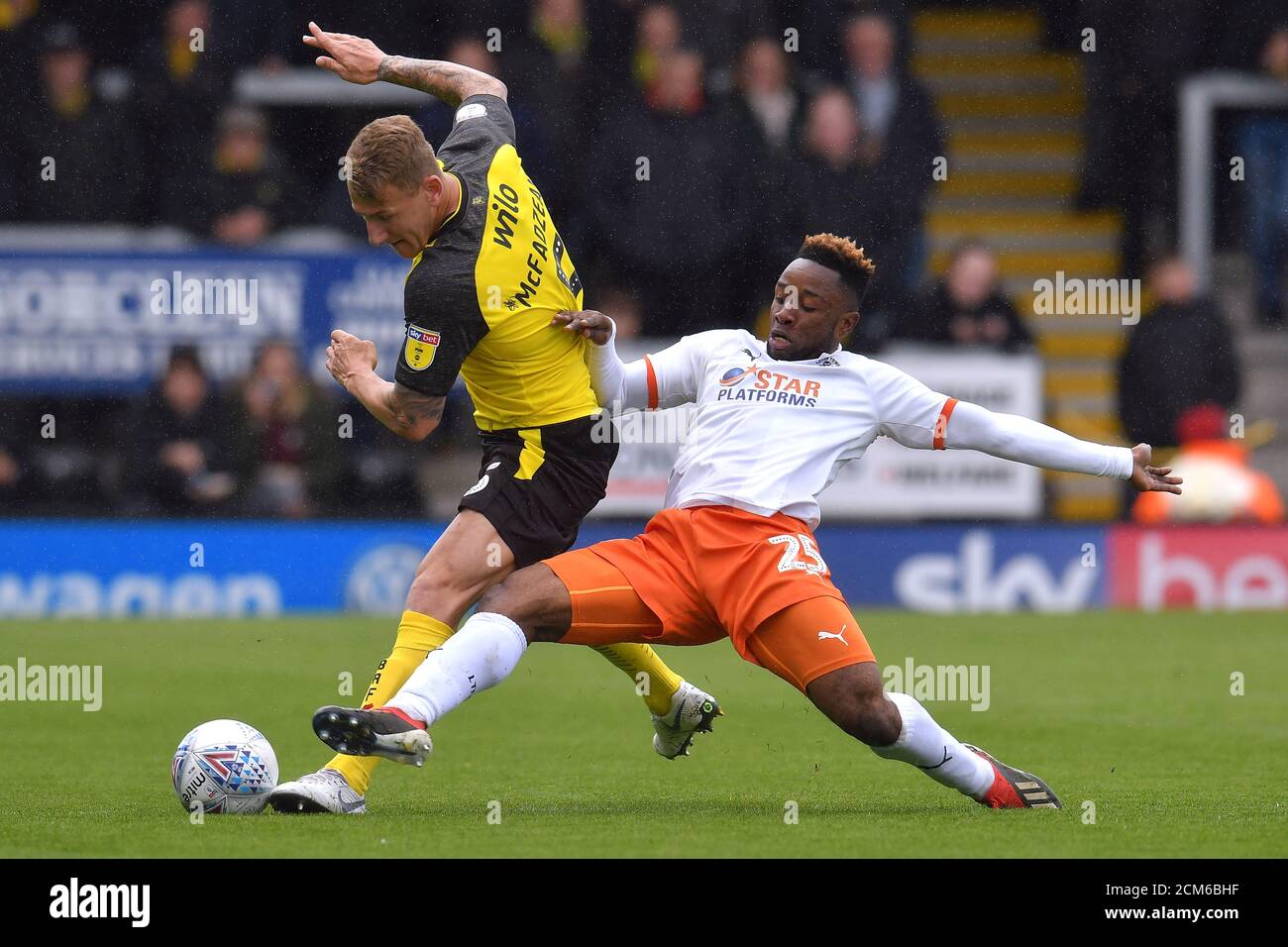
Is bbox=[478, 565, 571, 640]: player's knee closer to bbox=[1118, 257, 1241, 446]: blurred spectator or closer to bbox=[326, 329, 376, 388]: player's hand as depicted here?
bbox=[326, 329, 376, 388]: player's hand

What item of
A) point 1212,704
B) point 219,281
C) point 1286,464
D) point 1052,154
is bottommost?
point 1212,704

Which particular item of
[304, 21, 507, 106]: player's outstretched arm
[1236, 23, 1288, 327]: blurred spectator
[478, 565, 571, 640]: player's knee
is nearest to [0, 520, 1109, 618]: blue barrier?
[1236, 23, 1288, 327]: blurred spectator

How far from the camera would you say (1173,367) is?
15148 mm

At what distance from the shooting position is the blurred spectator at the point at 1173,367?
1516 cm

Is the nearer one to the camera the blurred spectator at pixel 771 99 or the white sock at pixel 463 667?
the white sock at pixel 463 667

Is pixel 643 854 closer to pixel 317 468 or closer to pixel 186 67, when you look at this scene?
pixel 317 468

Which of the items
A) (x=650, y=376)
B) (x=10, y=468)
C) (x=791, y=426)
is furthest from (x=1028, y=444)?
(x=10, y=468)

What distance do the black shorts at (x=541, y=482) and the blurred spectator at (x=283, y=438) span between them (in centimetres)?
701

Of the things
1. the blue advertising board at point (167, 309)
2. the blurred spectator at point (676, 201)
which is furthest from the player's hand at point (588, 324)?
the blurred spectator at point (676, 201)

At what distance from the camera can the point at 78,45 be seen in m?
15.2

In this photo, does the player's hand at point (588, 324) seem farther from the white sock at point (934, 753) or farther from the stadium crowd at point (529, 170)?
the stadium crowd at point (529, 170)

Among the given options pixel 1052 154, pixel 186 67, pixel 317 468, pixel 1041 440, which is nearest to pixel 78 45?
pixel 186 67

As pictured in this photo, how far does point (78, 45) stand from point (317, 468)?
12.6 ft

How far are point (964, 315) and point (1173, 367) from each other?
171cm
